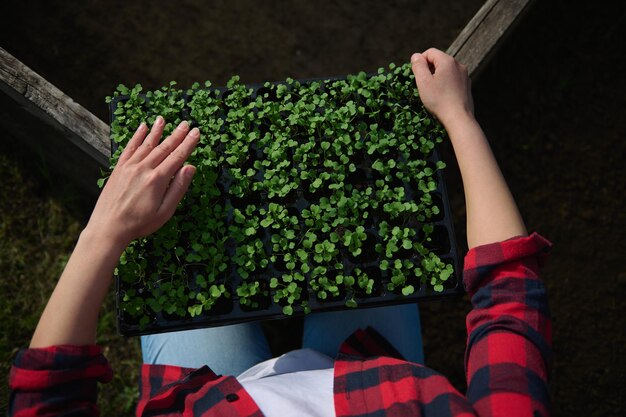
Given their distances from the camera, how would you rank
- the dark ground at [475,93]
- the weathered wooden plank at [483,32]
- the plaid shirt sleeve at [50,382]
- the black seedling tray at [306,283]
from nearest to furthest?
1. the plaid shirt sleeve at [50,382]
2. the black seedling tray at [306,283]
3. the weathered wooden plank at [483,32]
4. the dark ground at [475,93]

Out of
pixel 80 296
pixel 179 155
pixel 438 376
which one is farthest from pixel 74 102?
pixel 438 376

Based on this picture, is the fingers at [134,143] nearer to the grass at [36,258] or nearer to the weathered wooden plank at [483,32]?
the weathered wooden plank at [483,32]

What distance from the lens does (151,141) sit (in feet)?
5.12

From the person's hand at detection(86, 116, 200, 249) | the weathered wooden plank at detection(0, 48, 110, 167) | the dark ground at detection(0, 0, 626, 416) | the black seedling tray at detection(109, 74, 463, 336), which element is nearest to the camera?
the person's hand at detection(86, 116, 200, 249)

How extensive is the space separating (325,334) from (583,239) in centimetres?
168

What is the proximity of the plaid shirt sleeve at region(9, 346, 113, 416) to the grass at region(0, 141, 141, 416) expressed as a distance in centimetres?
141

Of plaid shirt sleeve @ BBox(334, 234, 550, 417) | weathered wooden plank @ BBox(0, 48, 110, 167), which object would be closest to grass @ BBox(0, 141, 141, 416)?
weathered wooden plank @ BBox(0, 48, 110, 167)

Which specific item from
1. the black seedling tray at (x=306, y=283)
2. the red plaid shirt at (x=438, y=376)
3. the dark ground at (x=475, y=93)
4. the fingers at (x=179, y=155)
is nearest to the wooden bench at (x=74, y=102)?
the black seedling tray at (x=306, y=283)

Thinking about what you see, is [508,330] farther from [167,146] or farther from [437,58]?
[167,146]

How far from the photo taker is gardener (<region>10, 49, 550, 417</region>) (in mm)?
1357

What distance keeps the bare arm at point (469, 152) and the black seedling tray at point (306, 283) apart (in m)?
0.10

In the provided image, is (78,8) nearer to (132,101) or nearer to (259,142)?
(132,101)

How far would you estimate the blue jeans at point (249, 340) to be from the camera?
1950 mm

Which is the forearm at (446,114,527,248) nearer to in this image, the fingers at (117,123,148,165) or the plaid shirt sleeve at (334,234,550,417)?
the plaid shirt sleeve at (334,234,550,417)
